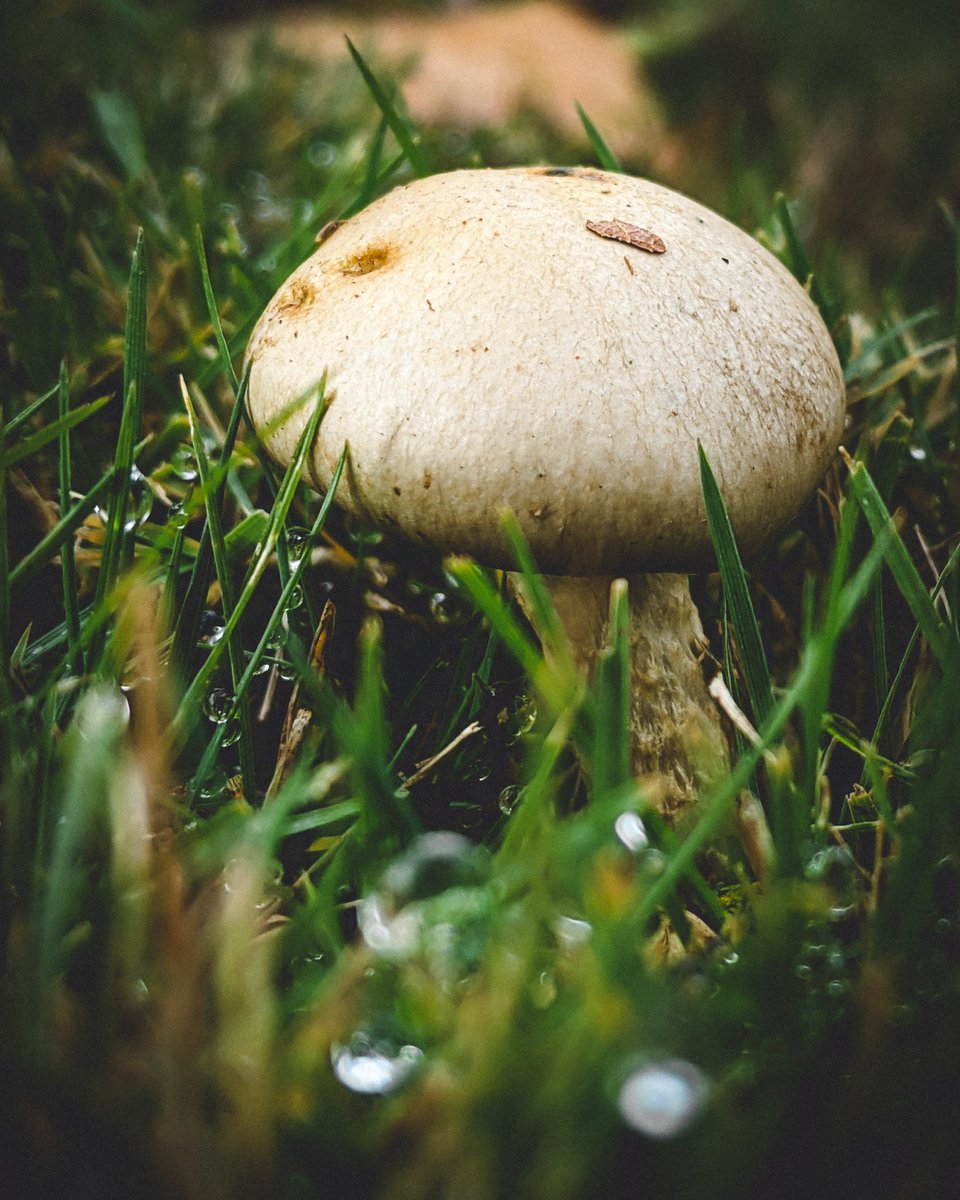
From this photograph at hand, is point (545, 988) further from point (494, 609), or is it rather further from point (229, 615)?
point (229, 615)

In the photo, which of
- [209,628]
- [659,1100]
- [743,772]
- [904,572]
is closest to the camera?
[659,1100]

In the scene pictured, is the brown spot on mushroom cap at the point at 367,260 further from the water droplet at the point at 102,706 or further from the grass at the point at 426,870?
the water droplet at the point at 102,706

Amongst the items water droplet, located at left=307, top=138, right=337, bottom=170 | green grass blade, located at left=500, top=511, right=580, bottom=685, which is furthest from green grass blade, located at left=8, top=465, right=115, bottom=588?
water droplet, located at left=307, top=138, right=337, bottom=170

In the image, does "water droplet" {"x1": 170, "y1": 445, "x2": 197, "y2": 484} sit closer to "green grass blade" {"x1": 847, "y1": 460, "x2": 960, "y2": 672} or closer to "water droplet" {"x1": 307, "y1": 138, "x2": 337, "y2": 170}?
"green grass blade" {"x1": 847, "y1": 460, "x2": 960, "y2": 672}

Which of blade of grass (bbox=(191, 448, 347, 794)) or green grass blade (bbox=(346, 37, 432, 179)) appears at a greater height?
green grass blade (bbox=(346, 37, 432, 179))

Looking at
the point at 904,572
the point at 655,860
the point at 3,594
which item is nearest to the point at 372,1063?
the point at 655,860

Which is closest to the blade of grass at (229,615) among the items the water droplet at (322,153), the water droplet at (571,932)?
the water droplet at (571,932)
